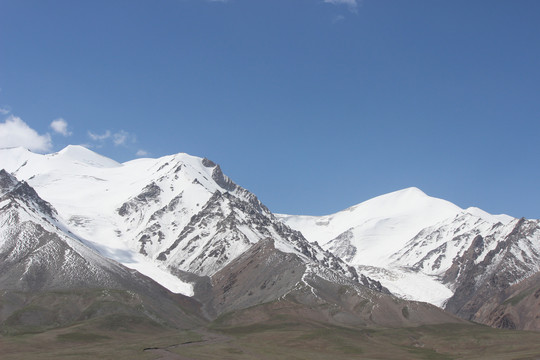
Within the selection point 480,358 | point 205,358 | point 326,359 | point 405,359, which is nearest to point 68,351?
Result: point 205,358

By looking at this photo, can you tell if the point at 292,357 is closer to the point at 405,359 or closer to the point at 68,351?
the point at 405,359

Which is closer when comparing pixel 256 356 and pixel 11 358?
pixel 11 358

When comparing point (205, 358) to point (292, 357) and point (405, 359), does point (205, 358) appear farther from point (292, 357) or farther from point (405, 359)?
point (405, 359)

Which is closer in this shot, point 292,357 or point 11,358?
point 11,358

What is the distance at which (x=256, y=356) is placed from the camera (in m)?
195

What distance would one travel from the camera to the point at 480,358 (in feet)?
633

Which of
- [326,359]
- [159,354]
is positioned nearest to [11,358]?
[159,354]

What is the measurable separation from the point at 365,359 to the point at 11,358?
106823mm

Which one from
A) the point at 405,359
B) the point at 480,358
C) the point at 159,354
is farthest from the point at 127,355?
the point at 480,358

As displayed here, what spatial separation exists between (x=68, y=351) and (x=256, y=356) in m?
60.7

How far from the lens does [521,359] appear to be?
17250 centimetres

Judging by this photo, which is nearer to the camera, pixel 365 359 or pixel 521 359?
pixel 521 359

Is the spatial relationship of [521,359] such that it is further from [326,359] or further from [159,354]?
[159,354]

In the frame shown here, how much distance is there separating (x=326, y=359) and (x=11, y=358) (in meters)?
93.9
